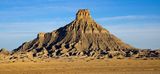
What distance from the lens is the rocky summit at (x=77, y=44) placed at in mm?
161375

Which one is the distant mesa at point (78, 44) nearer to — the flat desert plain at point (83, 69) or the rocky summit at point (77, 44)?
the rocky summit at point (77, 44)

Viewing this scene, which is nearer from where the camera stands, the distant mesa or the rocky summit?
the distant mesa

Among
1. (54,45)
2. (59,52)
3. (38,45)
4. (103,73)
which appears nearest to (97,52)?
(59,52)

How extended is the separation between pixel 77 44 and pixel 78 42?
2796mm

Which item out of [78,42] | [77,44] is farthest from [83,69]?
[78,42]

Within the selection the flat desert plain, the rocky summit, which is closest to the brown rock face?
the rocky summit

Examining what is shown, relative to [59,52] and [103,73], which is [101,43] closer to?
[59,52]

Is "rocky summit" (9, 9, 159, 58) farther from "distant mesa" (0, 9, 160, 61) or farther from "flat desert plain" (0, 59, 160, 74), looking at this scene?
"flat desert plain" (0, 59, 160, 74)

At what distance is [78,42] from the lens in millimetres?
173875

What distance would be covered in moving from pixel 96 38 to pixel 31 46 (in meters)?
33.8

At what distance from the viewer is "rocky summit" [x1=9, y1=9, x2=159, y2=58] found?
6353 inches

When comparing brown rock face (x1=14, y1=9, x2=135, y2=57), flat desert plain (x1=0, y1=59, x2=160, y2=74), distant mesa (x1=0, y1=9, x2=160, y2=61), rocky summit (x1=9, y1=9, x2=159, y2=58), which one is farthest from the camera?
brown rock face (x1=14, y1=9, x2=135, y2=57)

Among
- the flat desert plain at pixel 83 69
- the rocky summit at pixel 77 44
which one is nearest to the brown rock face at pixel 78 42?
the rocky summit at pixel 77 44

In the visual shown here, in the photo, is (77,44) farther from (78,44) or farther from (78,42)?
(78,42)
